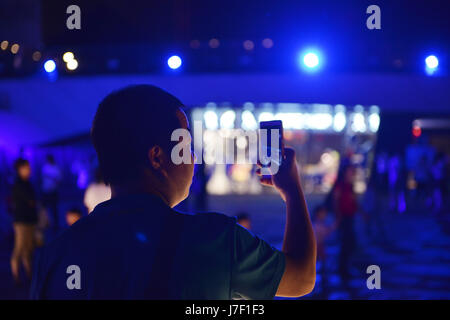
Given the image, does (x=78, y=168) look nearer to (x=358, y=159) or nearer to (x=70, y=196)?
(x=70, y=196)

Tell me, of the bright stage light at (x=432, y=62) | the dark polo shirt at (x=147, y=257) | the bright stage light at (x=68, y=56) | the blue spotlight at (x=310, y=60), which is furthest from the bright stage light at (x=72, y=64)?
the dark polo shirt at (x=147, y=257)

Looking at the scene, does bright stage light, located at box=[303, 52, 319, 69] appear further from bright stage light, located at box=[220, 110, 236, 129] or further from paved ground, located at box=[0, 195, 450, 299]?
bright stage light, located at box=[220, 110, 236, 129]

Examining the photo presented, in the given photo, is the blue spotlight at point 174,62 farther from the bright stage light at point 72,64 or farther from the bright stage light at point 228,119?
the bright stage light at point 228,119

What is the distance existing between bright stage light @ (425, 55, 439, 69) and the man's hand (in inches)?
189

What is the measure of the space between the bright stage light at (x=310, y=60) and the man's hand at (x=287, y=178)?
4.38m

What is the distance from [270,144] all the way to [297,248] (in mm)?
409

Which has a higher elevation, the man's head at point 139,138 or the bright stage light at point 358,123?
the bright stage light at point 358,123

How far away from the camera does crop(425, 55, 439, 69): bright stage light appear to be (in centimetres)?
549

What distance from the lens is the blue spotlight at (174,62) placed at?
543cm

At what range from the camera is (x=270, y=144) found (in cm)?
151

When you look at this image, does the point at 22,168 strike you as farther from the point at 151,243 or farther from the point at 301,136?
the point at 301,136

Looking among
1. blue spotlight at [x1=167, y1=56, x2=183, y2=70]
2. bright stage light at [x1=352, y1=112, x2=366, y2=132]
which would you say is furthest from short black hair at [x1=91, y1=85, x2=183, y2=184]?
bright stage light at [x1=352, y1=112, x2=366, y2=132]

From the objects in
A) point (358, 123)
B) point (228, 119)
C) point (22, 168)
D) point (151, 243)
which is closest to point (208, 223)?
point (151, 243)
